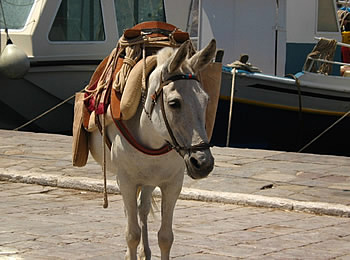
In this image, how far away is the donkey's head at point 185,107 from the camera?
4.73m

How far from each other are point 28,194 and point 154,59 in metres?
4.26

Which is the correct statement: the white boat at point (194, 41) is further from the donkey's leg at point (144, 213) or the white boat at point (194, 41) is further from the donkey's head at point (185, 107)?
the donkey's head at point (185, 107)

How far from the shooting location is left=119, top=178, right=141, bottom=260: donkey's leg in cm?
542

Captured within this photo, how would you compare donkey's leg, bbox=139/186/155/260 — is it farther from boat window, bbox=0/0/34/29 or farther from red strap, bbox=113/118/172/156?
boat window, bbox=0/0/34/29

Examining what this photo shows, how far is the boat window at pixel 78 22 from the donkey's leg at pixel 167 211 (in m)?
10.2

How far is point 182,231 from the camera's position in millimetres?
7258

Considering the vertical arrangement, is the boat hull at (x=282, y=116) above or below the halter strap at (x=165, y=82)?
below

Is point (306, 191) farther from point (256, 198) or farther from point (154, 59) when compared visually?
point (154, 59)

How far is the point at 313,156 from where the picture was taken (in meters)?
11.4

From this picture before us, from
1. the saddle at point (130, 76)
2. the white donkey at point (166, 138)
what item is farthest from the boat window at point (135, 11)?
the white donkey at point (166, 138)

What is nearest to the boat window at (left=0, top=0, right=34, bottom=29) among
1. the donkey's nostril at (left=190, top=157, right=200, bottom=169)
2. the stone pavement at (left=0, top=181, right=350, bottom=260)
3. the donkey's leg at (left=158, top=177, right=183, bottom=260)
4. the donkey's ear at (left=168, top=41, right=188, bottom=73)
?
the stone pavement at (left=0, top=181, right=350, bottom=260)

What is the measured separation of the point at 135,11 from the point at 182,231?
9623mm

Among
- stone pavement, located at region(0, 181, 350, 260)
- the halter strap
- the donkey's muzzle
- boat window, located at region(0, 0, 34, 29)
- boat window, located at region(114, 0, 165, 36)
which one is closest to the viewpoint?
the donkey's muzzle

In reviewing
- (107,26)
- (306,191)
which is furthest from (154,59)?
(107,26)
